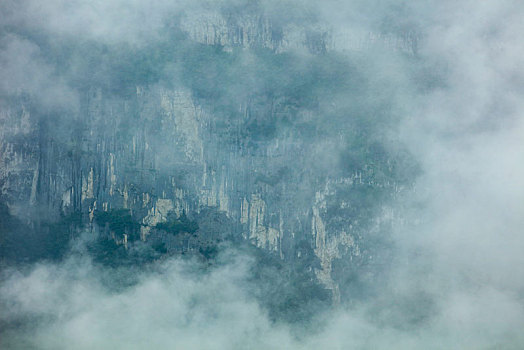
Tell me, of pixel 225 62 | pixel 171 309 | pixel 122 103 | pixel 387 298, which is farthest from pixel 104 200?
pixel 387 298

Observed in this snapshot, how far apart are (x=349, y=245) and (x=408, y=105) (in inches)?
698

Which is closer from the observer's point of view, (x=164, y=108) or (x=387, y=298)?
(x=164, y=108)

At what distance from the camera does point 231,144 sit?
65188 mm

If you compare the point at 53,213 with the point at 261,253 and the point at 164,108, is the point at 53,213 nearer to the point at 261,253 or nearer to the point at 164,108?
the point at 164,108

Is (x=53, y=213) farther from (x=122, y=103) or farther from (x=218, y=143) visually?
(x=218, y=143)

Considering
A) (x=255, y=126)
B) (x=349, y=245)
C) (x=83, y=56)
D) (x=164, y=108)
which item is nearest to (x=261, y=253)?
(x=349, y=245)

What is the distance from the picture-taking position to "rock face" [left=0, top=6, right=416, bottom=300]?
205ft

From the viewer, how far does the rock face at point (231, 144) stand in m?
62.5

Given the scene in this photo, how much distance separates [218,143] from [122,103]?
10927 mm

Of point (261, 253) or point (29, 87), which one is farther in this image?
point (261, 253)

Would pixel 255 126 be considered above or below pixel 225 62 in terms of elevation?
below

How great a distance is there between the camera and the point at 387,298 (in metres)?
68.8

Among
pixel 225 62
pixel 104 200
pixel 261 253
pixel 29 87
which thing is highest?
pixel 225 62

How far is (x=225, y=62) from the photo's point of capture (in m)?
65.8
